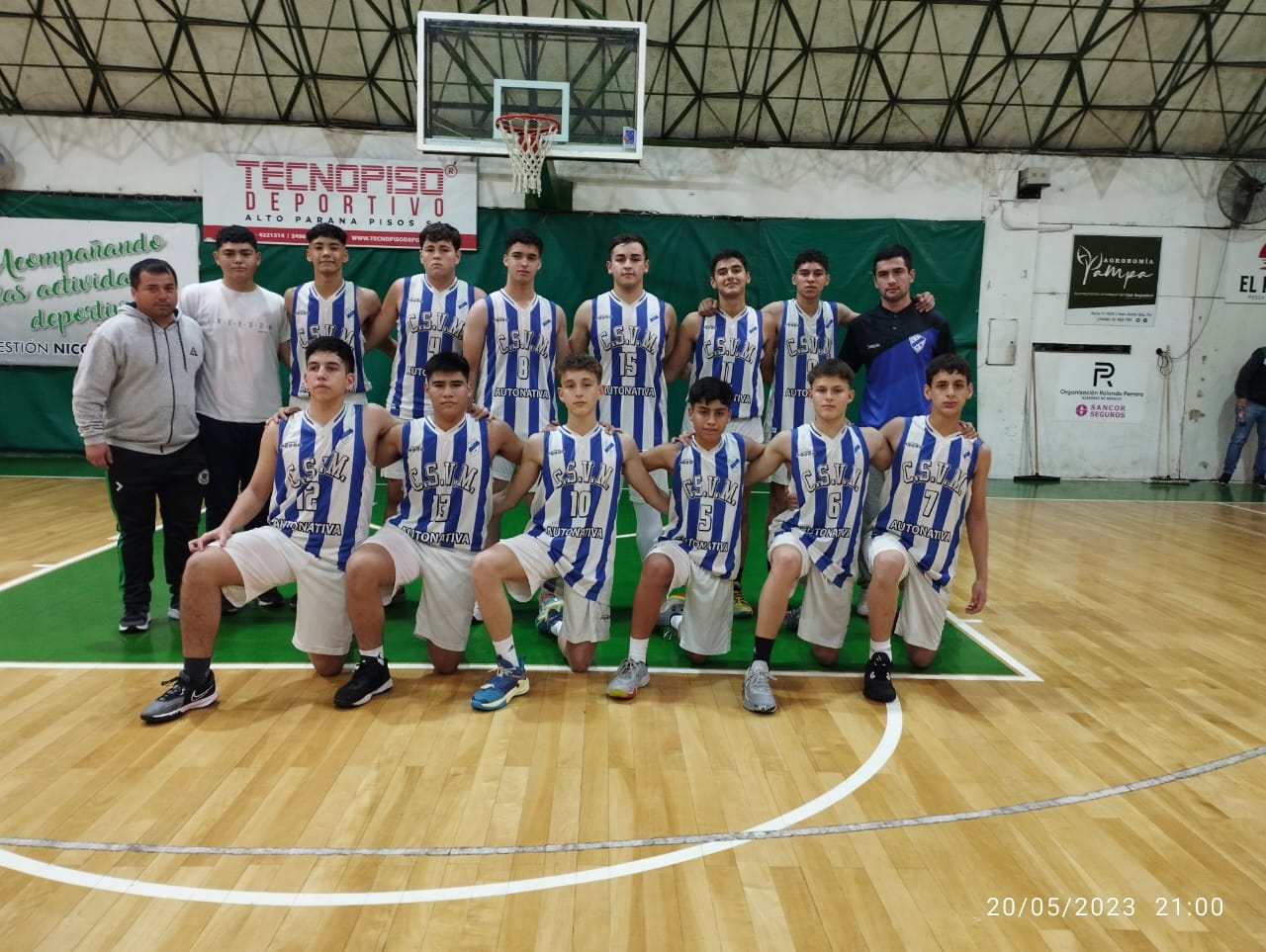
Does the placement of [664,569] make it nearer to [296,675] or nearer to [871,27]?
[296,675]

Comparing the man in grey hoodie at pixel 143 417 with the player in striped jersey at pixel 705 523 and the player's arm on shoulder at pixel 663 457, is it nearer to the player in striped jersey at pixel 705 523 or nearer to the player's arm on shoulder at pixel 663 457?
the player's arm on shoulder at pixel 663 457

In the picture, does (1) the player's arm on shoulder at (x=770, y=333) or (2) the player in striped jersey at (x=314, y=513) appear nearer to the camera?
(2) the player in striped jersey at (x=314, y=513)

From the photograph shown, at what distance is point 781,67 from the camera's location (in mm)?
10266

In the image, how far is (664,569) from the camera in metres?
3.90

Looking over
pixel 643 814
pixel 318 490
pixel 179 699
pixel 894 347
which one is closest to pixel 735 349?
pixel 894 347

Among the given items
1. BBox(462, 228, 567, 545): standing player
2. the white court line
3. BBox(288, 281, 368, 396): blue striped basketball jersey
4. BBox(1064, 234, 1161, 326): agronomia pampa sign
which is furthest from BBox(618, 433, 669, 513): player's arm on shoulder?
BBox(1064, 234, 1161, 326): agronomia pampa sign

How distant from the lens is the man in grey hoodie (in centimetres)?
422

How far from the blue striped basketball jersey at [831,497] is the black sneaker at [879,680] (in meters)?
0.39

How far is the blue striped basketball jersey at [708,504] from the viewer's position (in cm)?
407

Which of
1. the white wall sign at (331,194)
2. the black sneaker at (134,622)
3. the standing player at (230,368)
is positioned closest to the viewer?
the black sneaker at (134,622)

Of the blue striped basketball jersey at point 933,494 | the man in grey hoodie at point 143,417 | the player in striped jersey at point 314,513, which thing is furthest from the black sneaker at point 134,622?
the blue striped basketball jersey at point 933,494

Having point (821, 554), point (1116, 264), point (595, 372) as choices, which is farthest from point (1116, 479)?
point (595, 372)

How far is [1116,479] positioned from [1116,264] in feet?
9.30
